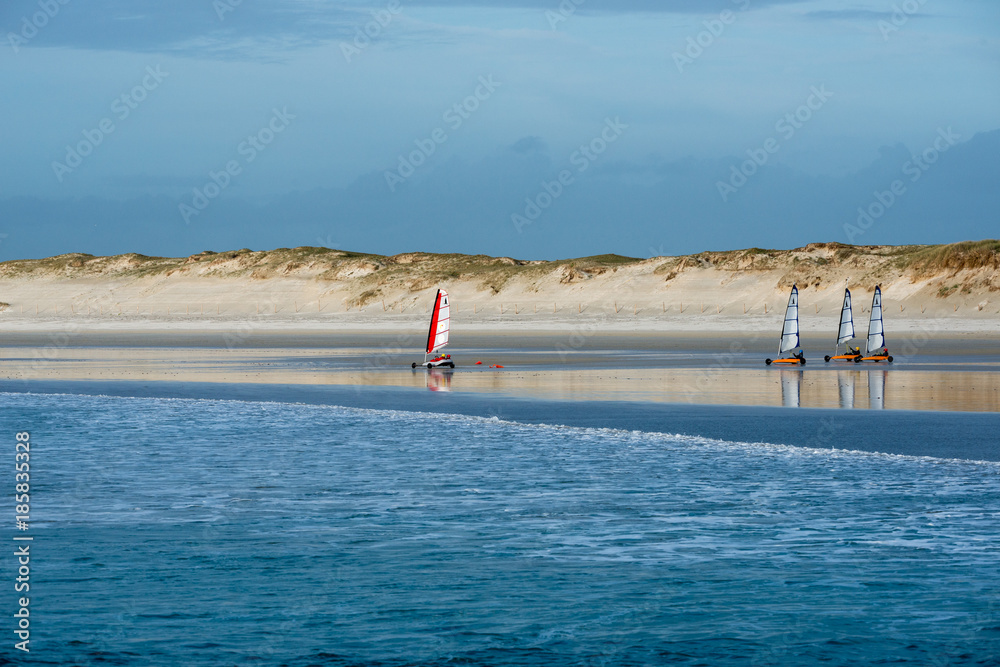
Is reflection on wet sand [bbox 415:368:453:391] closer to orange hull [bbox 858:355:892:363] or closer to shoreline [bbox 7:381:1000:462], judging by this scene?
shoreline [bbox 7:381:1000:462]

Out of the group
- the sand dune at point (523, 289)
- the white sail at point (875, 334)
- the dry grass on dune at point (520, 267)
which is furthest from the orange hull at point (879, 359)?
the dry grass on dune at point (520, 267)

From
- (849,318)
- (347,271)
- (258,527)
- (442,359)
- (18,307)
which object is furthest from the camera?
(18,307)

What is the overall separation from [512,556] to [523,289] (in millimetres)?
112914

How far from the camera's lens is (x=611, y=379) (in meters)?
31.0

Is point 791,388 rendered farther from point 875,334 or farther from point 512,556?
point 512,556

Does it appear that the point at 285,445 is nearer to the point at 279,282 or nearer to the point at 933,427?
the point at 933,427

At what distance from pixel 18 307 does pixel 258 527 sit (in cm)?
17198

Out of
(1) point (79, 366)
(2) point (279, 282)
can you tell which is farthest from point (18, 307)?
(1) point (79, 366)

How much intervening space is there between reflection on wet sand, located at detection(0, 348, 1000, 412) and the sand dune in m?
35.6

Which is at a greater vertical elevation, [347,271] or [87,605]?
[347,271]

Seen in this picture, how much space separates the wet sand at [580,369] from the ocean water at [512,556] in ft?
30.1

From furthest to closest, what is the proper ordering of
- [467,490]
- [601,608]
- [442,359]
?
[442,359] → [467,490] → [601,608]

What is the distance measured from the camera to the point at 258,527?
37.4 ft

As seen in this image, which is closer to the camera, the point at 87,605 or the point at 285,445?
the point at 87,605
